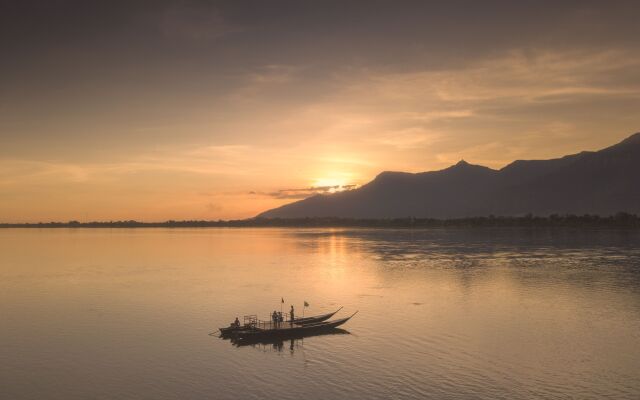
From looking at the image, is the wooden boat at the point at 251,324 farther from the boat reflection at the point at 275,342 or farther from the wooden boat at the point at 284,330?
the boat reflection at the point at 275,342

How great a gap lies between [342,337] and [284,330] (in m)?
6.59

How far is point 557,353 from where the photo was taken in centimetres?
5166

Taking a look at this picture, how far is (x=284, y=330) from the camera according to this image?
58969 mm

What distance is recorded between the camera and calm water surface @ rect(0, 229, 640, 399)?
143ft

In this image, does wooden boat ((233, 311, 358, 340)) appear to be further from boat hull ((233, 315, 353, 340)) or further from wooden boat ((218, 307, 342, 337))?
wooden boat ((218, 307, 342, 337))

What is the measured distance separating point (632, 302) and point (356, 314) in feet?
137

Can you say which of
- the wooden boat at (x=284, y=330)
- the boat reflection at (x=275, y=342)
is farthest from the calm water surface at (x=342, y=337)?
the wooden boat at (x=284, y=330)

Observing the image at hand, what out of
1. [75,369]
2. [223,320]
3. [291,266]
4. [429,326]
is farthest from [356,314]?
[291,266]

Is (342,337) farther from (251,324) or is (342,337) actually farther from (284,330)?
(251,324)

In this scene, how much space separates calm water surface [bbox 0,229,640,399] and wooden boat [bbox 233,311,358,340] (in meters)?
1.91

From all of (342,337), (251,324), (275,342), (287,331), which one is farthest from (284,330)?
(342,337)

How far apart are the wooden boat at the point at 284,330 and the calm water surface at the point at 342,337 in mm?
1910

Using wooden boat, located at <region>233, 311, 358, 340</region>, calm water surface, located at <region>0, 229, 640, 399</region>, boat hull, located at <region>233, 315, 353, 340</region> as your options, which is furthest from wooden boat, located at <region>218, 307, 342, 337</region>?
calm water surface, located at <region>0, 229, 640, 399</region>

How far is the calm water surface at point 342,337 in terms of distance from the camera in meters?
43.5
